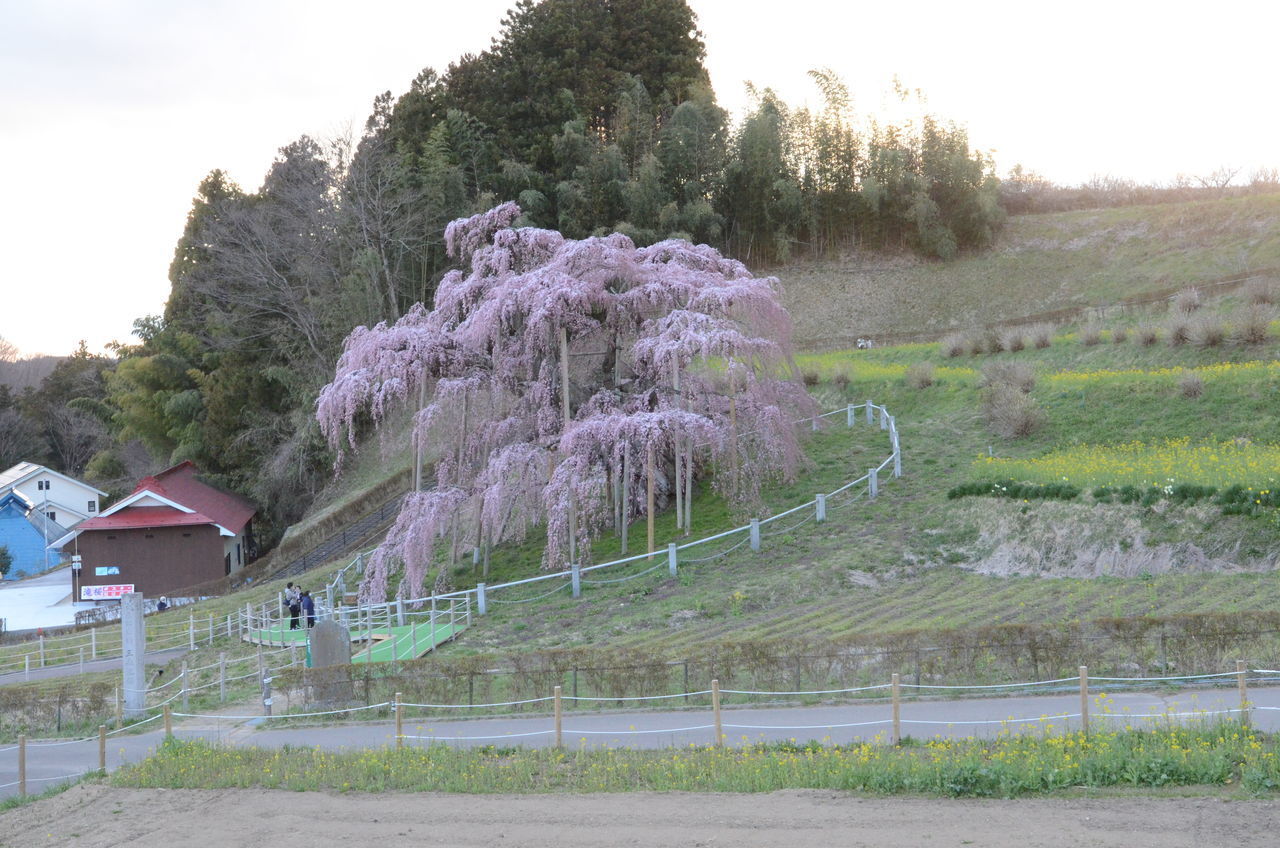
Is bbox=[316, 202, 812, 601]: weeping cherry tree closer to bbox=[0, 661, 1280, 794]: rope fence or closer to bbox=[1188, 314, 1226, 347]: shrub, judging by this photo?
bbox=[0, 661, 1280, 794]: rope fence

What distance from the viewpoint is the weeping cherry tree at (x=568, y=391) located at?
79.2ft

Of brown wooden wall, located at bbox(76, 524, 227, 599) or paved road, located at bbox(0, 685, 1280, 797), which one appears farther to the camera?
brown wooden wall, located at bbox(76, 524, 227, 599)

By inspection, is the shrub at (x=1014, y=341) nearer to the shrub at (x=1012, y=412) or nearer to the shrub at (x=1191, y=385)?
the shrub at (x=1012, y=412)

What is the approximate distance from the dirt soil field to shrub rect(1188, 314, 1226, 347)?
2535 centimetres

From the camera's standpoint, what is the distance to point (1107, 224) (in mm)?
58094

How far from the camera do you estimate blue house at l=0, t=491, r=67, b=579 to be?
52.8 metres

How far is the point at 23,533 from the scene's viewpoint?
174 feet

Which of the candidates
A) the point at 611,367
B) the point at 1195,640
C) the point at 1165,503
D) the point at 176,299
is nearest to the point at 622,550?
the point at 611,367

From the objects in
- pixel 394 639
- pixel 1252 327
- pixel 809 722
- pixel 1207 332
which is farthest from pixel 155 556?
pixel 1252 327

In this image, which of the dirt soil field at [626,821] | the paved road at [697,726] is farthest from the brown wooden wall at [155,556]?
the dirt soil field at [626,821]

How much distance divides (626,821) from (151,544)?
35114 millimetres

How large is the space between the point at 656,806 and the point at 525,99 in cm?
5173

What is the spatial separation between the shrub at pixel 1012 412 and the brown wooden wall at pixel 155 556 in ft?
94.8

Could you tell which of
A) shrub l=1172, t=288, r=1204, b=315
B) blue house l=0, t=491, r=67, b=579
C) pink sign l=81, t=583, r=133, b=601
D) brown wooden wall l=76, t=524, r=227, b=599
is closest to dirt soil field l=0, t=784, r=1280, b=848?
pink sign l=81, t=583, r=133, b=601
